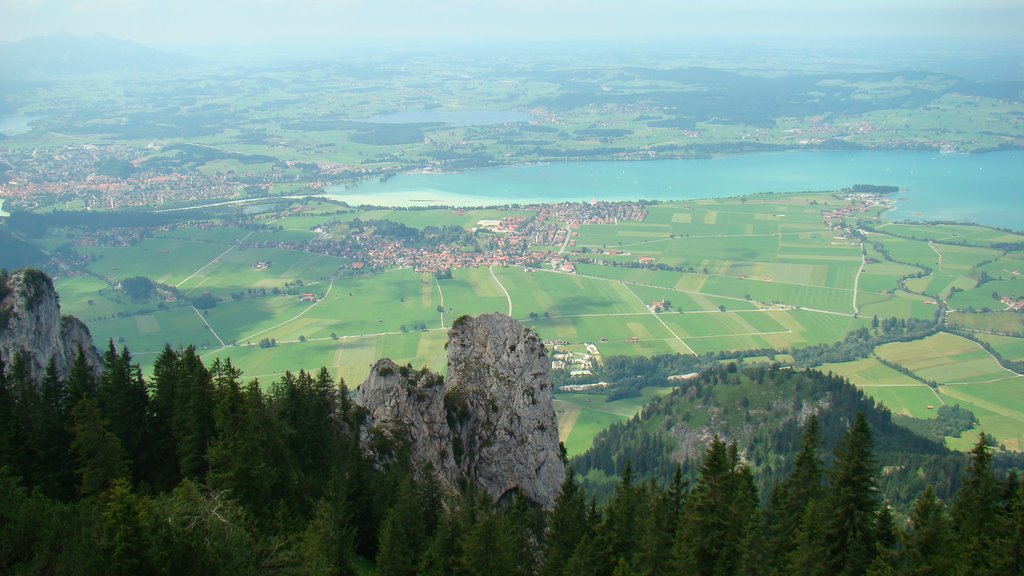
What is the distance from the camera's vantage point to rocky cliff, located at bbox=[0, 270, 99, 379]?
140 ft

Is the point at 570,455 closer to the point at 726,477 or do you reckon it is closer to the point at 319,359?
the point at 319,359

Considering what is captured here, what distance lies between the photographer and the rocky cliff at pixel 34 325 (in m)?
42.6

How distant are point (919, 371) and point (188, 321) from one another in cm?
8199

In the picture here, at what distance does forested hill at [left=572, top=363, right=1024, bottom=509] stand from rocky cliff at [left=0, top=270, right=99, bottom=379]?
35.9 m

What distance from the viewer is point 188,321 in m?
103

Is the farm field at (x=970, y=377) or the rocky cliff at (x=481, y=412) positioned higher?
the rocky cliff at (x=481, y=412)

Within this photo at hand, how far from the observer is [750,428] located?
71062 mm

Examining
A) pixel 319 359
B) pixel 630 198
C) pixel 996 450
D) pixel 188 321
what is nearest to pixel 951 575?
pixel 996 450

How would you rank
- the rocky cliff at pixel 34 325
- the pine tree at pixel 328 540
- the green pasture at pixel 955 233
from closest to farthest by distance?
the pine tree at pixel 328 540
the rocky cliff at pixel 34 325
the green pasture at pixel 955 233

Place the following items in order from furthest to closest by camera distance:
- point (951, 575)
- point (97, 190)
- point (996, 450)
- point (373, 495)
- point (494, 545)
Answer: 1. point (97, 190)
2. point (996, 450)
3. point (373, 495)
4. point (494, 545)
5. point (951, 575)

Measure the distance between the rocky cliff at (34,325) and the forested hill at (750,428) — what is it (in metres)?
35.9

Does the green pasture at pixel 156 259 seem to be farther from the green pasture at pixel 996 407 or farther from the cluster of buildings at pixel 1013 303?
the cluster of buildings at pixel 1013 303

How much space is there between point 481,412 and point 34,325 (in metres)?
23.7

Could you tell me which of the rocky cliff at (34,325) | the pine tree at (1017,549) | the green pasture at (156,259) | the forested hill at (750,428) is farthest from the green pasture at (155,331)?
the pine tree at (1017,549)
